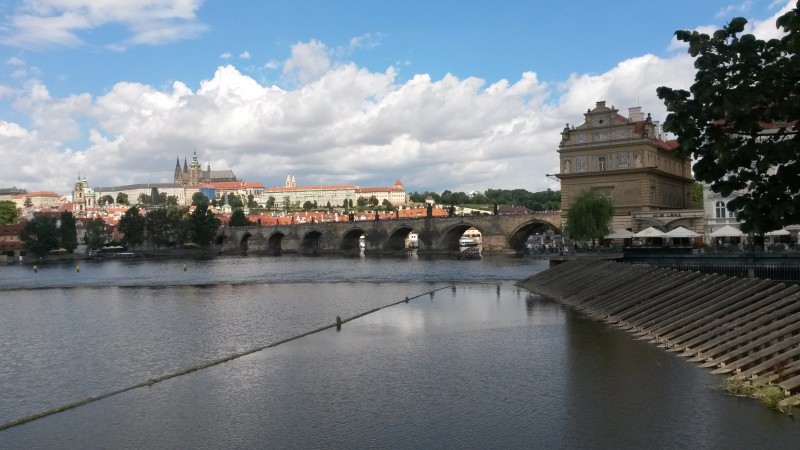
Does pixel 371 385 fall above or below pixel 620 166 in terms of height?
below

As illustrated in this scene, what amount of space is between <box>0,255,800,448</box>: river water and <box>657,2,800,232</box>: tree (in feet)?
19.3

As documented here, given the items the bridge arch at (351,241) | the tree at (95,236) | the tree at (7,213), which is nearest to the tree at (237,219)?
the tree at (95,236)

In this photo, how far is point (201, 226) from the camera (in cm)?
14062

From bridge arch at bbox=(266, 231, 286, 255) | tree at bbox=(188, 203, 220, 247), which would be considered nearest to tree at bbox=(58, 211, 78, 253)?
tree at bbox=(188, 203, 220, 247)

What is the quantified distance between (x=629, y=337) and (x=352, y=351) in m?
9.70

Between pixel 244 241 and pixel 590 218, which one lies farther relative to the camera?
pixel 244 241

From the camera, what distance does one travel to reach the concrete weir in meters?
17.5

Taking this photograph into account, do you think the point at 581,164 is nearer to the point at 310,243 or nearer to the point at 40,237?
the point at 310,243

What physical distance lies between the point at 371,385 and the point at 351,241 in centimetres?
11528

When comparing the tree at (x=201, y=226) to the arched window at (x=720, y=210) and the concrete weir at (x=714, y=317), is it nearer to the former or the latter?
the arched window at (x=720, y=210)

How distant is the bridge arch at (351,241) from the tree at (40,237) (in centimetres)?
4997

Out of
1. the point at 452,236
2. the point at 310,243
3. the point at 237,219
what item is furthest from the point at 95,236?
the point at 452,236

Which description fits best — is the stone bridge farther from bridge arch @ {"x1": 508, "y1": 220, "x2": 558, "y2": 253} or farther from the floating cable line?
the floating cable line

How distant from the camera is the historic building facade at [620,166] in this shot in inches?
2662
